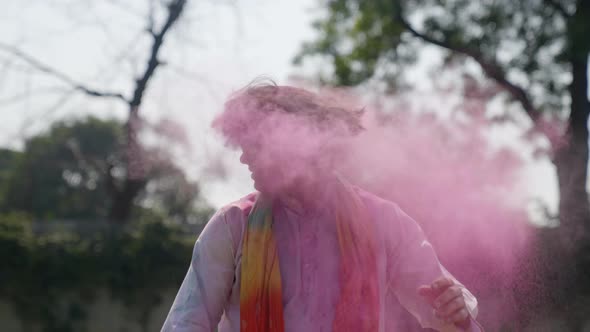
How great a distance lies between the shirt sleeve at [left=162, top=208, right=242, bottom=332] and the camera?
2199 millimetres

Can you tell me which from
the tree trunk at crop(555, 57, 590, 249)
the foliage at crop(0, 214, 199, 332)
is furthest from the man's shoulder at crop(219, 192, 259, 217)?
the foliage at crop(0, 214, 199, 332)

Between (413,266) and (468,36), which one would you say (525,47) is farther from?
(413,266)

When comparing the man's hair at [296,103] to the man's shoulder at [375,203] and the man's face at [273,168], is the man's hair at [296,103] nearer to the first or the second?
the man's face at [273,168]

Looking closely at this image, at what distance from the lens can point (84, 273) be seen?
405 inches

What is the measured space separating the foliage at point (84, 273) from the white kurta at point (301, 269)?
8.04 meters

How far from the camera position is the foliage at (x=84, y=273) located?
10227 mm

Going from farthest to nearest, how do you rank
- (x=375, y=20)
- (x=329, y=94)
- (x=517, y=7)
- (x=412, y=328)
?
(x=375, y=20), (x=517, y=7), (x=412, y=328), (x=329, y=94)

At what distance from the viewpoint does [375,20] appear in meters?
11.5

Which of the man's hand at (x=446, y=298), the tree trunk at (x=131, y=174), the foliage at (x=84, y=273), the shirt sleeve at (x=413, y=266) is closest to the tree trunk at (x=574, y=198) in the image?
the shirt sleeve at (x=413, y=266)

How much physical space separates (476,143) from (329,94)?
6273 millimetres

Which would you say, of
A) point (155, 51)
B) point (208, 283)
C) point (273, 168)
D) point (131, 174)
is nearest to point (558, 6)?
point (155, 51)

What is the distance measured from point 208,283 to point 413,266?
58 cm

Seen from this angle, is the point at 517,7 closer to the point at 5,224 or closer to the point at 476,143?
the point at 476,143

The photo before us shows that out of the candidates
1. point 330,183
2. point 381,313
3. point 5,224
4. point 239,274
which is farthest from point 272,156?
point 5,224
